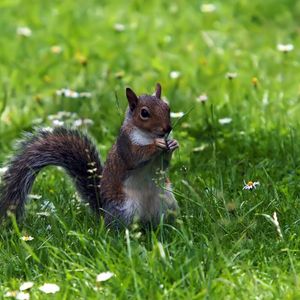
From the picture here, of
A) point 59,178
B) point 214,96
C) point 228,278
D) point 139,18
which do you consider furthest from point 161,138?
point 139,18

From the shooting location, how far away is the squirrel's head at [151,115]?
4.34 meters

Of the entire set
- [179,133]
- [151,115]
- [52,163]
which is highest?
[151,115]

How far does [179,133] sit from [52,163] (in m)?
1.32

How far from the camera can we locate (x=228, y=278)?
3834 mm

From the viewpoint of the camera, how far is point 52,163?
4.75 metres

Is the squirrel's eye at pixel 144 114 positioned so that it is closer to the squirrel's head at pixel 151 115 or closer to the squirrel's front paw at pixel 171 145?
the squirrel's head at pixel 151 115

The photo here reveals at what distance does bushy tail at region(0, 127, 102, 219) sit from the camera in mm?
4707

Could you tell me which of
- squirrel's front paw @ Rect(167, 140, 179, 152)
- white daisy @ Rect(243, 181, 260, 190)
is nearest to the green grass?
white daisy @ Rect(243, 181, 260, 190)

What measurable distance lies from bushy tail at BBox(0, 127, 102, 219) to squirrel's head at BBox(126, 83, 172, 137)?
352 millimetres

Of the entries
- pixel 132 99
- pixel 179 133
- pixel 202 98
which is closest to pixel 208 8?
pixel 202 98

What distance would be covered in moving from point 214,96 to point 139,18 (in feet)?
5.93

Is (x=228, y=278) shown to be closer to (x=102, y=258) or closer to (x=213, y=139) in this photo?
(x=102, y=258)

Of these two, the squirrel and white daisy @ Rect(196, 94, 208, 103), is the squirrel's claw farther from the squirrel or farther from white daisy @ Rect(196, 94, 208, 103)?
white daisy @ Rect(196, 94, 208, 103)

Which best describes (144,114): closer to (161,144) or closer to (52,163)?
(161,144)
